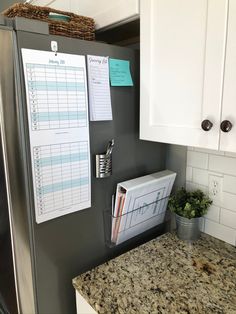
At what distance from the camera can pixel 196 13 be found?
767 mm

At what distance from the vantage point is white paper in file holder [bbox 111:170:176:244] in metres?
1.06

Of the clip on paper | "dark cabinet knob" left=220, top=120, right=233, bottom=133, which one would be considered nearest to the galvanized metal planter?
the clip on paper

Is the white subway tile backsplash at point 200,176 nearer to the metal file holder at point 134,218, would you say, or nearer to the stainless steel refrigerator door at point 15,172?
the metal file holder at point 134,218

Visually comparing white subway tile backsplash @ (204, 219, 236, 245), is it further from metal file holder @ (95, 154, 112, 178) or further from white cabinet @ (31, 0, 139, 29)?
white cabinet @ (31, 0, 139, 29)

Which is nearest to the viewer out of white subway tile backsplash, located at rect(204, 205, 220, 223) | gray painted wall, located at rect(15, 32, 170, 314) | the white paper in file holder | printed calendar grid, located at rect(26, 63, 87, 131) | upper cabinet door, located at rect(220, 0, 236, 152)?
upper cabinet door, located at rect(220, 0, 236, 152)

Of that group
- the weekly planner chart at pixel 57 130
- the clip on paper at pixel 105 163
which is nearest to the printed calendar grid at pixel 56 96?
the weekly planner chart at pixel 57 130

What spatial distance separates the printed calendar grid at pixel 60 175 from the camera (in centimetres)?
83

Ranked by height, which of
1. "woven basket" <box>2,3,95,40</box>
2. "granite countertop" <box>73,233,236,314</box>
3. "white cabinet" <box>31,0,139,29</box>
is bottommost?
"granite countertop" <box>73,233,236,314</box>

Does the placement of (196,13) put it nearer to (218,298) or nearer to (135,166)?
(135,166)

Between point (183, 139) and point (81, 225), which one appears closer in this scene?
point (183, 139)

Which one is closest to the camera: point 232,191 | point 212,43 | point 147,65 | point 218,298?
point 212,43

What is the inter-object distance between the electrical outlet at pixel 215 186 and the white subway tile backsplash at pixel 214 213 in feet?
0.16

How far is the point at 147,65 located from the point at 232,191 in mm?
645

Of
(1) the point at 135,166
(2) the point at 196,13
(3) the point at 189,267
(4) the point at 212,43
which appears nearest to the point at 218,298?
(3) the point at 189,267
